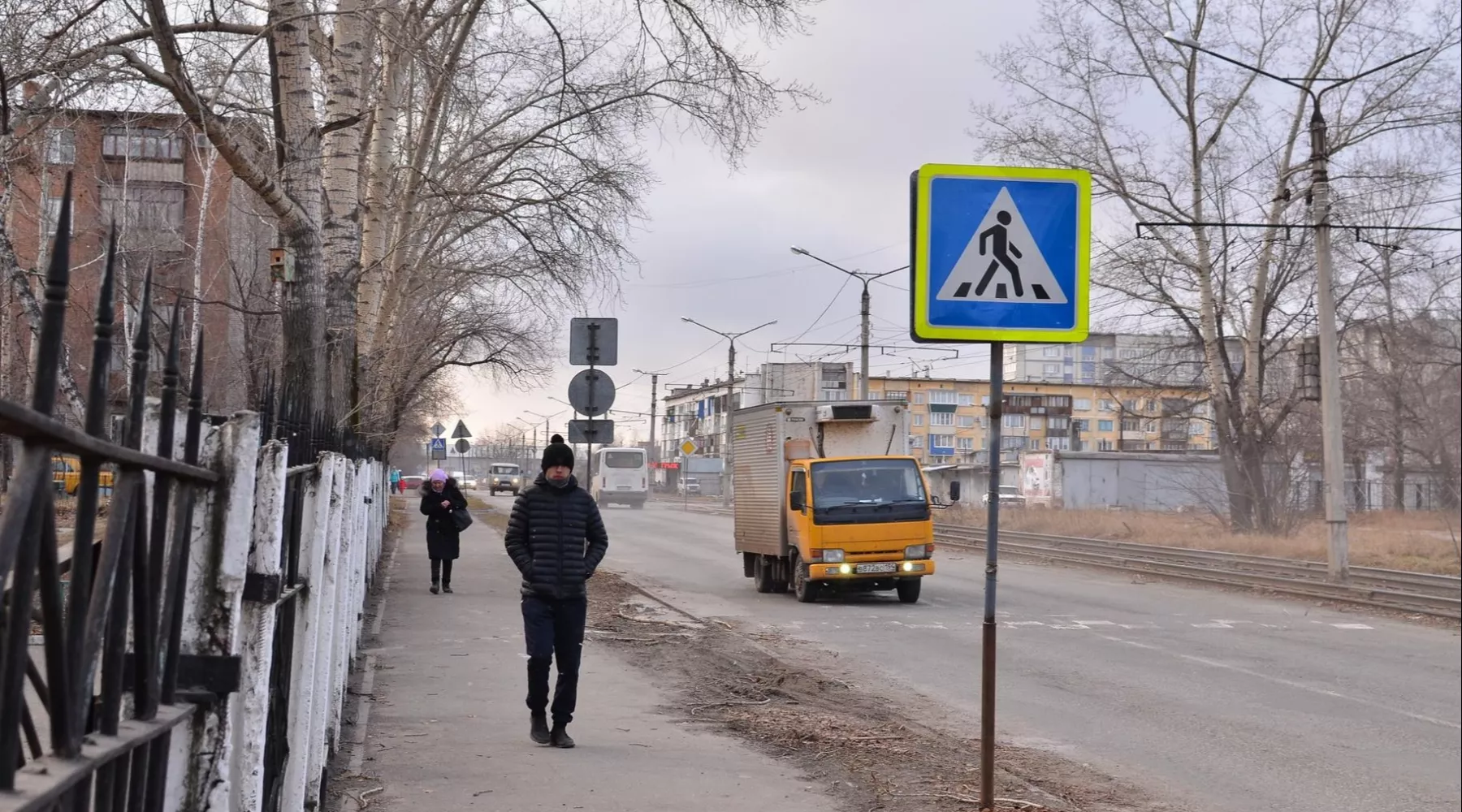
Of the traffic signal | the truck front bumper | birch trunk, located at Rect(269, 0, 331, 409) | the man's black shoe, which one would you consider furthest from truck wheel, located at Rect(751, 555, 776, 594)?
the man's black shoe

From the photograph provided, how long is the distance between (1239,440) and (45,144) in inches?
1122

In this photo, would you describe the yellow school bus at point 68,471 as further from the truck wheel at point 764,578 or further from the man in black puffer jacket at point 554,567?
the truck wheel at point 764,578

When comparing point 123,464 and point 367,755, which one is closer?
point 123,464

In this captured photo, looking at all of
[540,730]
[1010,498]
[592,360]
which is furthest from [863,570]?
[1010,498]

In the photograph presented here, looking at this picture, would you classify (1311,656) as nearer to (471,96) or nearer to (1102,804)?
(1102,804)

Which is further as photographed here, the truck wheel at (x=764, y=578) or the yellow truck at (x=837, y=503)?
the truck wheel at (x=764, y=578)

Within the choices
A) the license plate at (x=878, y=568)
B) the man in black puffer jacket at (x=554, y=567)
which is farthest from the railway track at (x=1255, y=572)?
the man in black puffer jacket at (x=554, y=567)

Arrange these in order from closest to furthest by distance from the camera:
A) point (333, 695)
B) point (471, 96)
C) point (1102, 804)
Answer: point (1102, 804) → point (333, 695) → point (471, 96)

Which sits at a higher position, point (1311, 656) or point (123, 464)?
point (123, 464)

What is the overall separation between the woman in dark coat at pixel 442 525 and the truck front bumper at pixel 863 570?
474 cm

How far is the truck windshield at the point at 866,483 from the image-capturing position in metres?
19.2

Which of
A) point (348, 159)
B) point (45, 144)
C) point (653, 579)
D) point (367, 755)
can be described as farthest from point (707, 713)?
point (653, 579)

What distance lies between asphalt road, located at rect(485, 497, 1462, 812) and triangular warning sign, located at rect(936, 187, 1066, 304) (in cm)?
293

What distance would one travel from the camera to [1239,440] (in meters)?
34.9
